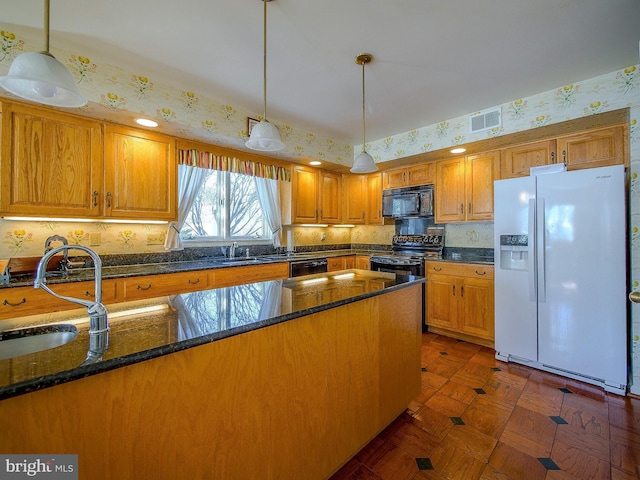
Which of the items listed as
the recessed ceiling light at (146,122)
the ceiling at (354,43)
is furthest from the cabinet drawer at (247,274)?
the ceiling at (354,43)

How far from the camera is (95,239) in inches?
105

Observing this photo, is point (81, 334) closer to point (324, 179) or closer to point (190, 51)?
point (190, 51)

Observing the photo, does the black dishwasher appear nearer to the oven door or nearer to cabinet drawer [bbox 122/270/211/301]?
the oven door

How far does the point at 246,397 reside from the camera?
104 cm

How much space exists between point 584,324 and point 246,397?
2779mm

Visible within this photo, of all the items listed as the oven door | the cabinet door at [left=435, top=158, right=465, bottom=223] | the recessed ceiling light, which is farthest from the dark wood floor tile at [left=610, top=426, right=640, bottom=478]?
the recessed ceiling light

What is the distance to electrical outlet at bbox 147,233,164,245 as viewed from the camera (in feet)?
9.81

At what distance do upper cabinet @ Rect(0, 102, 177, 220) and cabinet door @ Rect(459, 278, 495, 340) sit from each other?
3254 millimetres

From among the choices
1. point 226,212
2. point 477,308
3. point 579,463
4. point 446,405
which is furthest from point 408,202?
point 579,463

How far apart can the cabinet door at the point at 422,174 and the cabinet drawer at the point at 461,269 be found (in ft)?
3.66

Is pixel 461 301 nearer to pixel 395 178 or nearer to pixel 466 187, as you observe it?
pixel 466 187

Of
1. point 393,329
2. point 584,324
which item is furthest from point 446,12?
point 584,324

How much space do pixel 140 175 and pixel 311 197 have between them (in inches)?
85.1

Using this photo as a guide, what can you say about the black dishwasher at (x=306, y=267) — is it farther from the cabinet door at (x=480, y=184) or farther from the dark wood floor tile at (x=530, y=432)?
the dark wood floor tile at (x=530, y=432)
